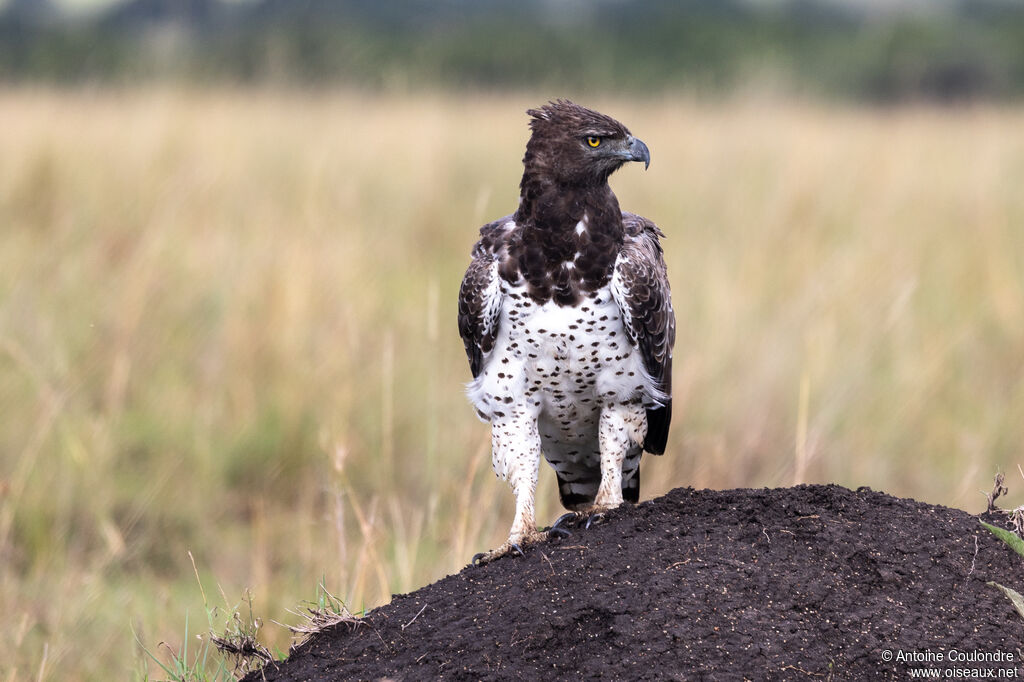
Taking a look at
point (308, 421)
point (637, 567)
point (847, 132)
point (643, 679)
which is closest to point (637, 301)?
point (637, 567)

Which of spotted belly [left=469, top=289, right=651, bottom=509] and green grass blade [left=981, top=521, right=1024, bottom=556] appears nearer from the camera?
green grass blade [left=981, top=521, right=1024, bottom=556]

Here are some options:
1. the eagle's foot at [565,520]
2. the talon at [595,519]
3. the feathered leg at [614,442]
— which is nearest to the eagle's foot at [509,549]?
the eagle's foot at [565,520]

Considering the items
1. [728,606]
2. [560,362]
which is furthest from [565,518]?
[728,606]

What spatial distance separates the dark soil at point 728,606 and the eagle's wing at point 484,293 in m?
0.93

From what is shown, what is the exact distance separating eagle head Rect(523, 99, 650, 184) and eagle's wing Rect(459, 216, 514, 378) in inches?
11.2

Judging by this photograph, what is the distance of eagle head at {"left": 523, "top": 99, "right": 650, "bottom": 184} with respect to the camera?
12.7 ft

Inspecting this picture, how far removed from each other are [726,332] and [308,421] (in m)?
2.49

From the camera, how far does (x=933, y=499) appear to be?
6504mm

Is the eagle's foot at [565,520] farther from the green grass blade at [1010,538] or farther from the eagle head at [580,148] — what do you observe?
the green grass blade at [1010,538]

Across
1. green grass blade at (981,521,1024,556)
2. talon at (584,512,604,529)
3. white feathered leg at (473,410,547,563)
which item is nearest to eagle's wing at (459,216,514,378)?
white feathered leg at (473,410,547,563)

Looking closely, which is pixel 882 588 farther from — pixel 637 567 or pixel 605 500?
pixel 605 500

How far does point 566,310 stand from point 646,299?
269mm

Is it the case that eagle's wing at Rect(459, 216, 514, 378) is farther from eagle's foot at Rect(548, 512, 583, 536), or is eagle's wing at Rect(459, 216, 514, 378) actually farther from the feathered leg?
eagle's foot at Rect(548, 512, 583, 536)

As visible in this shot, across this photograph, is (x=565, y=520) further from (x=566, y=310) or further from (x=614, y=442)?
(x=566, y=310)
